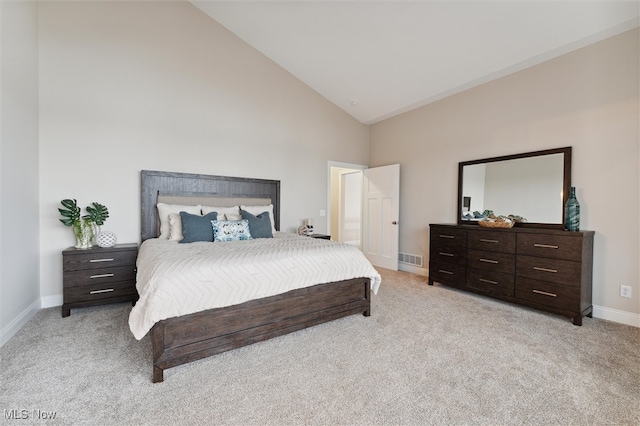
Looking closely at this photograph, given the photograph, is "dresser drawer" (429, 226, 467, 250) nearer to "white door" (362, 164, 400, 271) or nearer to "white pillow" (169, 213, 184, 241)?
"white door" (362, 164, 400, 271)

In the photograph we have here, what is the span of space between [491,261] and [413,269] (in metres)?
1.55

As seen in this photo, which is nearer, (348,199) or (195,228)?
(195,228)

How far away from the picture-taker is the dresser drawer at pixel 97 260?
2.80 meters

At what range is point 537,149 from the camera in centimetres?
334

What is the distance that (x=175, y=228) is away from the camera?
329 cm

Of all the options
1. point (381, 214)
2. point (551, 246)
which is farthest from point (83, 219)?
point (551, 246)

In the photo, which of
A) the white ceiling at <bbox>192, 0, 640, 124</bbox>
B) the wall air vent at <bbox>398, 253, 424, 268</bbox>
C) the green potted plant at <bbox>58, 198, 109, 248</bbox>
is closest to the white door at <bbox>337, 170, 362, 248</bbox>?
the wall air vent at <bbox>398, 253, 424, 268</bbox>

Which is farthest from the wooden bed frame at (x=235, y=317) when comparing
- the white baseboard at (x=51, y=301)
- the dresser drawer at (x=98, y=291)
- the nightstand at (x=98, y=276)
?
the white baseboard at (x=51, y=301)

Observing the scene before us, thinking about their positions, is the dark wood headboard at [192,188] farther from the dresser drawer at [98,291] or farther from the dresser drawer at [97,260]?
the dresser drawer at [98,291]

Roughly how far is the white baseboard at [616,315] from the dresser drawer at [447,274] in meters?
1.27

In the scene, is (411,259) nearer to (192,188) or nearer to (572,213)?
(572,213)

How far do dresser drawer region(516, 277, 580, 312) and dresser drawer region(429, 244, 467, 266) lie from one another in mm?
676

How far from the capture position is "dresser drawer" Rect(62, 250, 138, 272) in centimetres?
280

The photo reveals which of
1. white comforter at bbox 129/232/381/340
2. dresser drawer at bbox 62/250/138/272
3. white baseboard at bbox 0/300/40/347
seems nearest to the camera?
white comforter at bbox 129/232/381/340
